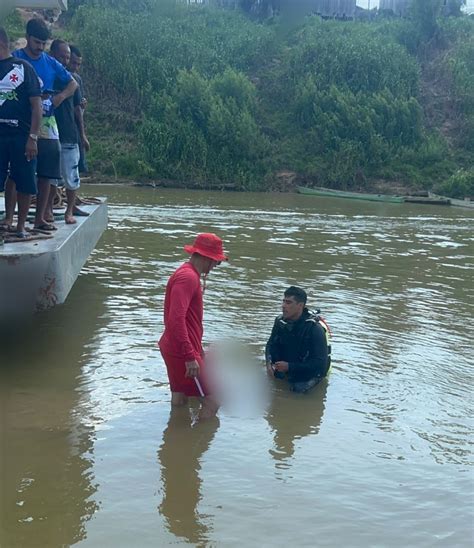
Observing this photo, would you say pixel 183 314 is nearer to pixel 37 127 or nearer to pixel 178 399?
pixel 178 399

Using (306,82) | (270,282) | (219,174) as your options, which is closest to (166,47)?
(306,82)

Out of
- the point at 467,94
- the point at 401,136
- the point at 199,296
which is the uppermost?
the point at 467,94

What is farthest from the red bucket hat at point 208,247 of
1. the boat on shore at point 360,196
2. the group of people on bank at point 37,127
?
the boat on shore at point 360,196

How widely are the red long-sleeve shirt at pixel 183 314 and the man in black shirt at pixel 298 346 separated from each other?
1.00 m

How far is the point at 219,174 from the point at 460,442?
102 feet

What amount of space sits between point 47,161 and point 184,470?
321 centimetres

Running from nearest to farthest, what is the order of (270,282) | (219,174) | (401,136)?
(270,282)
(219,174)
(401,136)

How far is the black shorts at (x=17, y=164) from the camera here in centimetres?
586

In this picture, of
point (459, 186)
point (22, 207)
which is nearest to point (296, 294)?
point (22, 207)

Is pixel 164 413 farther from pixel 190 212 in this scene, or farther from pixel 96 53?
pixel 96 53

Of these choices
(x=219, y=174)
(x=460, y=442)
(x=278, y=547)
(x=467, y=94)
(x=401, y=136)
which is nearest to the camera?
(x=278, y=547)

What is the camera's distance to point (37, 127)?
19.0 feet

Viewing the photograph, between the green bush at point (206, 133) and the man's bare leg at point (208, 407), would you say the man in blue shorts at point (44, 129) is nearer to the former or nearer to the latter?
the man's bare leg at point (208, 407)

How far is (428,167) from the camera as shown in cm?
3734
